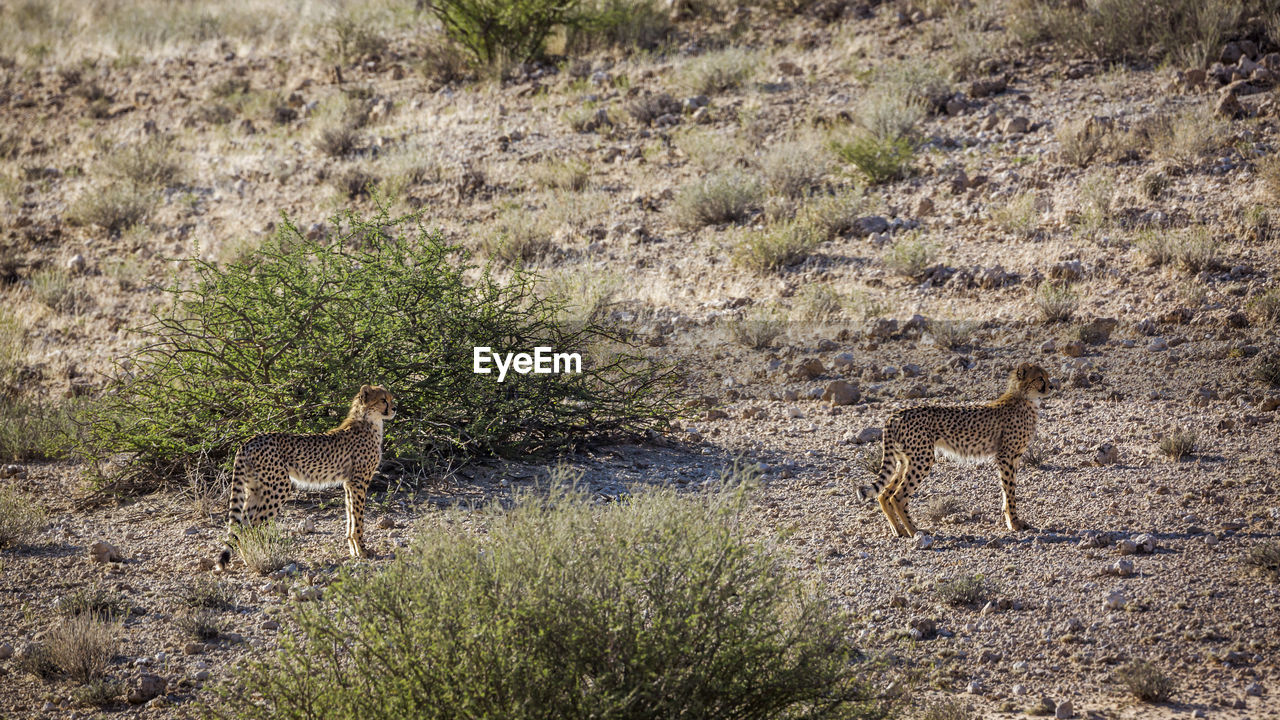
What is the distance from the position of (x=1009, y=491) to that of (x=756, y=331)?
5.12m

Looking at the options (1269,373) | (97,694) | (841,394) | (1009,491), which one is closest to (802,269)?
(841,394)

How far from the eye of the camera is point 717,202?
53.8 ft

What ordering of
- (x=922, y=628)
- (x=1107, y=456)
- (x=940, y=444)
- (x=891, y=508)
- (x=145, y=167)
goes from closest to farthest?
(x=922, y=628)
(x=891, y=508)
(x=940, y=444)
(x=1107, y=456)
(x=145, y=167)

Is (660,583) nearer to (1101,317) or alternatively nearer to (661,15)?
(1101,317)

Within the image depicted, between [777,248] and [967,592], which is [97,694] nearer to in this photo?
[967,592]

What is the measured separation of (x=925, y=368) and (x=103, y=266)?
12.0 meters

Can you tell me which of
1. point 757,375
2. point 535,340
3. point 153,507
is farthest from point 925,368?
point 153,507

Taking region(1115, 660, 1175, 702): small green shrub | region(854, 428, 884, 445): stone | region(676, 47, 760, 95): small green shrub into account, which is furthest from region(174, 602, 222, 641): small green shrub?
region(676, 47, 760, 95): small green shrub

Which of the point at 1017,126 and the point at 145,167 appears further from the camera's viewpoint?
the point at 145,167

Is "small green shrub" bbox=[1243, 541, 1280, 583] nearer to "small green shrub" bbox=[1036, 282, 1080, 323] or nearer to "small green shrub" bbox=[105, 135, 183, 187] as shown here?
"small green shrub" bbox=[1036, 282, 1080, 323]

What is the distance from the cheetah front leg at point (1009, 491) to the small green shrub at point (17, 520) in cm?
706

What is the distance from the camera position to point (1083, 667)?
6.61 metres

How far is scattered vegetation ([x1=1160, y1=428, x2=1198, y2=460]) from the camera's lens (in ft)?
30.7

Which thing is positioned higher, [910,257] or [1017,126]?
[1017,126]
